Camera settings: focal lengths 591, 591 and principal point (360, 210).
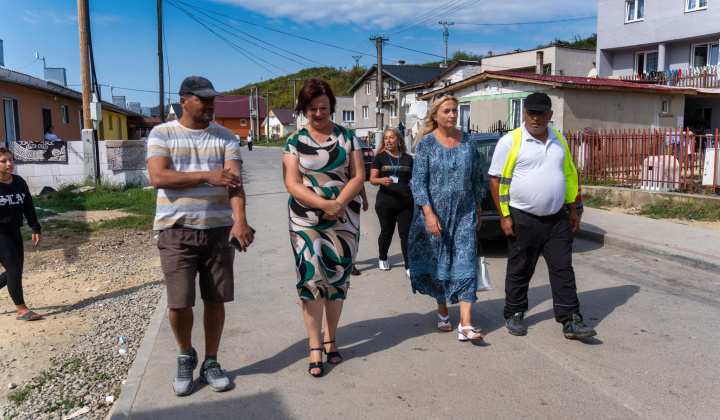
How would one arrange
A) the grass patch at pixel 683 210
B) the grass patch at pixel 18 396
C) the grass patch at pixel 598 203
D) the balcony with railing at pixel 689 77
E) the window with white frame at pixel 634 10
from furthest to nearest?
the window with white frame at pixel 634 10
the balcony with railing at pixel 689 77
the grass patch at pixel 598 203
the grass patch at pixel 683 210
the grass patch at pixel 18 396

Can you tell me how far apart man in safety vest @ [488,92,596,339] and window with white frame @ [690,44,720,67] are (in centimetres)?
2613

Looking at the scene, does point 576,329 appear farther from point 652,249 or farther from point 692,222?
point 692,222

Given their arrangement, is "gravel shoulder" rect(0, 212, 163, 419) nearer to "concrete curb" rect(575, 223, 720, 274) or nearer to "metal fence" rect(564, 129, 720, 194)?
"concrete curb" rect(575, 223, 720, 274)

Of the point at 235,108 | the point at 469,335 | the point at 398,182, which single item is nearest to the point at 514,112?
the point at 398,182

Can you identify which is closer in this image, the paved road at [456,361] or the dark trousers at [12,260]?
the paved road at [456,361]

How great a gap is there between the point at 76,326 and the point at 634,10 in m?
29.8

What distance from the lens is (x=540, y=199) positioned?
4543mm

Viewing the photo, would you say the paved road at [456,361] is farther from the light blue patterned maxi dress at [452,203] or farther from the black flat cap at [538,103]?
the black flat cap at [538,103]

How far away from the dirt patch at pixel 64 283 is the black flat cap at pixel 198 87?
2429 millimetres

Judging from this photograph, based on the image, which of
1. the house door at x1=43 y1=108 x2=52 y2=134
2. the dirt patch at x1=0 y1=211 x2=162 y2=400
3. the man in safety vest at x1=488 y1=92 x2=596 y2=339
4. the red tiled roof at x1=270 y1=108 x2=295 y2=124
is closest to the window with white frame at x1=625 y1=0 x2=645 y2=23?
the house door at x1=43 y1=108 x2=52 y2=134

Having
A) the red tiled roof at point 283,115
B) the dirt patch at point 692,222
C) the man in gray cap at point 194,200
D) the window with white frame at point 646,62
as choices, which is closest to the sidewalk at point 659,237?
the dirt patch at point 692,222

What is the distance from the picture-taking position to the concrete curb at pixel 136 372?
3.51 meters

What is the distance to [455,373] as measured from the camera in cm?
403

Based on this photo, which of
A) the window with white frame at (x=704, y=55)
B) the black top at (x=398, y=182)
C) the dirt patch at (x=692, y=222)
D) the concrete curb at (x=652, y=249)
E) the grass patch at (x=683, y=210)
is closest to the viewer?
the black top at (x=398, y=182)
